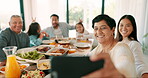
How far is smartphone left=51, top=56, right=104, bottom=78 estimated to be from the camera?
442 mm

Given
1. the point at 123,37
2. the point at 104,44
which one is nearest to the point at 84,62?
the point at 104,44

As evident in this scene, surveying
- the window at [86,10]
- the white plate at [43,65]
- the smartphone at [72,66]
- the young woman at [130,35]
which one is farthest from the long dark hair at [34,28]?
the smartphone at [72,66]

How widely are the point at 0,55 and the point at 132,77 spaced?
5.11 feet

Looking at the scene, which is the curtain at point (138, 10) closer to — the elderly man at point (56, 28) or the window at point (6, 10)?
the elderly man at point (56, 28)

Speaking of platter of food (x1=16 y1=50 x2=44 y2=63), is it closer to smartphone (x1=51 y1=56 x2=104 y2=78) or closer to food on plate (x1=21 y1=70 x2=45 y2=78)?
food on plate (x1=21 y1=70 x2=45 y2=78)

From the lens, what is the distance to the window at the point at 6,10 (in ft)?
12.2

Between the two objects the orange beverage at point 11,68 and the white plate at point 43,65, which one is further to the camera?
the white plate at point 43,65

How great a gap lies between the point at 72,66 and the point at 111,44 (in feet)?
2.51

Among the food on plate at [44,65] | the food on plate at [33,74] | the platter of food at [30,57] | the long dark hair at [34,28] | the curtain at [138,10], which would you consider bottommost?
the food on plate at [33,74]

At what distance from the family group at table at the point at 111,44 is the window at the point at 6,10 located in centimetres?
158

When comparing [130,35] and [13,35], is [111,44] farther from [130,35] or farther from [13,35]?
[13,35]

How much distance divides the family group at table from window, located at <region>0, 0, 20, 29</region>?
158 cm

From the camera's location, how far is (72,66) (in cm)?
45

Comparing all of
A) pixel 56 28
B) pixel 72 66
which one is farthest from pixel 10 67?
pixel 56 28
